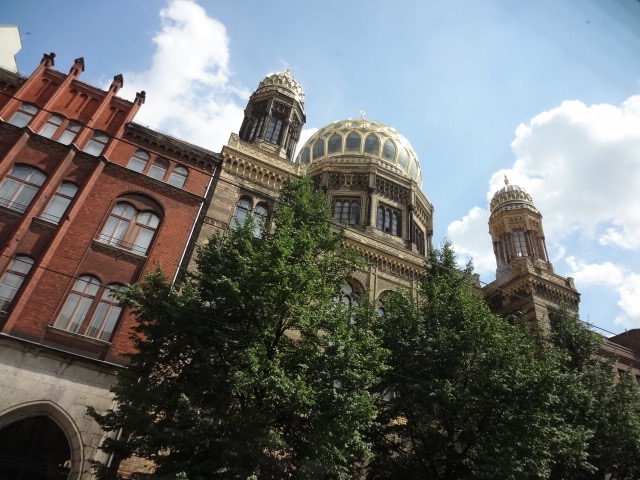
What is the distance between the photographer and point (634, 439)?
15305 mm

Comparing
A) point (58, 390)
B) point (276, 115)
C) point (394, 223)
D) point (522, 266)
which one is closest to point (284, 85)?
point (276, 115)

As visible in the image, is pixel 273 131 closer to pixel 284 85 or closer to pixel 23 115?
pixel 284 85

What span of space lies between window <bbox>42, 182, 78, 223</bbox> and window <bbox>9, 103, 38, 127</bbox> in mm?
3682

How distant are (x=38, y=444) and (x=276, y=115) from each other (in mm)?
22530

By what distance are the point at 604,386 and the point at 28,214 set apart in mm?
23262

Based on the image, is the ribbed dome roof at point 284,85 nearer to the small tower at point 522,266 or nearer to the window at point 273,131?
the window at point 273,131

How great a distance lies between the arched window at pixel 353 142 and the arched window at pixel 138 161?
19.0 meters

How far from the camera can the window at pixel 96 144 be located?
19.2m

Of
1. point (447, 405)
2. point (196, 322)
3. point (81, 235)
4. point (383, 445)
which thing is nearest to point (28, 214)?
point (81, 235)

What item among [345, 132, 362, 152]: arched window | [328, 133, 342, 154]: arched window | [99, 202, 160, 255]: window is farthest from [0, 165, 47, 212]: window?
[345, 132, 362, 152]: arched window

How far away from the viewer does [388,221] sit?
31.5 m

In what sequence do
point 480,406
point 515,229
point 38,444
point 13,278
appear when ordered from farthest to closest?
point 515,229 < point 13,278 < point 38,444 < point 480,406

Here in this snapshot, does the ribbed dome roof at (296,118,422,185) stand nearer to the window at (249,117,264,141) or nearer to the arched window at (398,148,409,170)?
the arched window at (398,148,409,170)

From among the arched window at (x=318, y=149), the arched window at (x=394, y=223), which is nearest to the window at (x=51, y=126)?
the arched window at (x=318, y=149)
